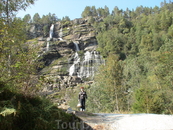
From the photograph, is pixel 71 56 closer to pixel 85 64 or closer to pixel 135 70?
pixel 85 64

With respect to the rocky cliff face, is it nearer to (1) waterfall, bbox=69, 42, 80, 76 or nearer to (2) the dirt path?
(1) waterfall, bbox=69, 42, 80, 76

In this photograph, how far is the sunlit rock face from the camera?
44.8m

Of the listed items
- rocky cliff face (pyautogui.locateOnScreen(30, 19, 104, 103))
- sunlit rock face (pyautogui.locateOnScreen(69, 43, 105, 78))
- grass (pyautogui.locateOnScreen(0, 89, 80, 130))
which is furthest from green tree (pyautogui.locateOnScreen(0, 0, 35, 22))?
sunlit rock face (pyautogui.locateOnScreen(69, 43, 105, 78))

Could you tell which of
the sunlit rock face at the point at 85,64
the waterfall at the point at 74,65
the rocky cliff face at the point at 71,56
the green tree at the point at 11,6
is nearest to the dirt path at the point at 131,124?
the green tree at the point at 11,6

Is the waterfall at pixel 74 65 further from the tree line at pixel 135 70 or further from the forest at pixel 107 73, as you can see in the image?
the forest at pixel 107 73

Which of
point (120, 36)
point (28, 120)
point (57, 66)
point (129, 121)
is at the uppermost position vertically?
point (120, 36)

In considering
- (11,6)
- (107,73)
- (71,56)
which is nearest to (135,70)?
(71,56)

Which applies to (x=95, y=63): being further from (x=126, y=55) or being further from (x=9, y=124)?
(x=9, y=124)

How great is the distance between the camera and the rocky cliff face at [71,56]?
41066mm

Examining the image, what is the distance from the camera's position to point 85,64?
46.7 m

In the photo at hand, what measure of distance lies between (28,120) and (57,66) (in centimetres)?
4592

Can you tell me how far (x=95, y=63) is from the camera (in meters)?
47.2

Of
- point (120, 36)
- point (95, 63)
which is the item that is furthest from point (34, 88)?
point (120, 36)

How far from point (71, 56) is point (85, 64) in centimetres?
758
